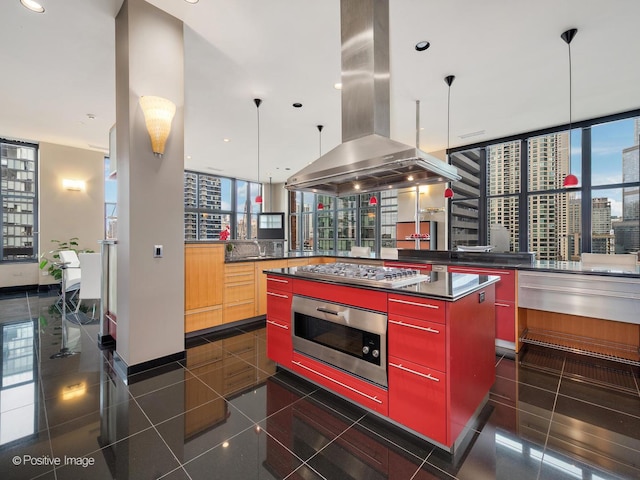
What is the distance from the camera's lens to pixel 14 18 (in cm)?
278

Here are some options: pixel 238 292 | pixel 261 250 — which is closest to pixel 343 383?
pixel 238 292

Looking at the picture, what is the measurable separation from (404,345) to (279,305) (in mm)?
1193

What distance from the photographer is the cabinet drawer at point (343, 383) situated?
1850 mm

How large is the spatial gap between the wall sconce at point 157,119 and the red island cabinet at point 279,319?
1591mm

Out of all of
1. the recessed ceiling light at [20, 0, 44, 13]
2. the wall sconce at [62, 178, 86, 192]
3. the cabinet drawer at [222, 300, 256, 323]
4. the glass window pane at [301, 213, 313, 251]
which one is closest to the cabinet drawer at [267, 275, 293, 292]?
the cabinet drawer at [222, 300, 256, 323]

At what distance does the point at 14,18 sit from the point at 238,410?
13.7 ft

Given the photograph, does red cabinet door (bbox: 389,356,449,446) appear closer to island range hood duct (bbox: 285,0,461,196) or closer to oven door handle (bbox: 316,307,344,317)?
oven door handle (bbox: 316,307,344,317)

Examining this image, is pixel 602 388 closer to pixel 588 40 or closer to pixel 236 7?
pixel 588 40

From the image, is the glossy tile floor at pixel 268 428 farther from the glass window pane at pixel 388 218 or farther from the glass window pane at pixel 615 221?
the glass window pane at pixel 388 218

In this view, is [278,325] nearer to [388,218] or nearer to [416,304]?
[416,304]

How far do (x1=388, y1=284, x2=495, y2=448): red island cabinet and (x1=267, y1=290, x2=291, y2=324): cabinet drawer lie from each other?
0.98m

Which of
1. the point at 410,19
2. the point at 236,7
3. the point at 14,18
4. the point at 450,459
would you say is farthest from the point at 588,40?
the point at 14,18

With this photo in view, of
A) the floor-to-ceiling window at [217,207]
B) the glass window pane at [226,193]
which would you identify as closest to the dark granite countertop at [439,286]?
the floor-to-ceiling window at [217,207]

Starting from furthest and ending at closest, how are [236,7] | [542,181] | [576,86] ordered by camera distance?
[542,181] → [576,86] → [236,7]
